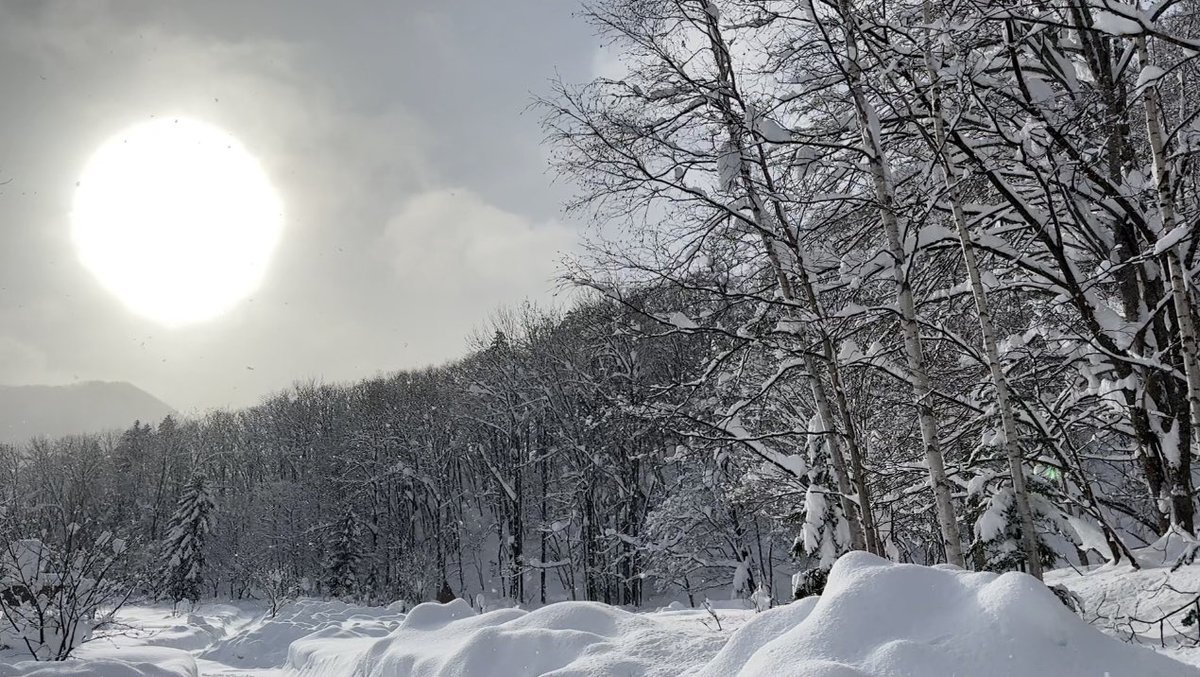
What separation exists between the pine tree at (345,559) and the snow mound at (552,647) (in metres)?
32.0

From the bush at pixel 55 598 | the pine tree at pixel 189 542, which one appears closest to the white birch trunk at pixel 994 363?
the bush at pixel 55 598

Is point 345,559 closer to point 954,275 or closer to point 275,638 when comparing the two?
point 275,638

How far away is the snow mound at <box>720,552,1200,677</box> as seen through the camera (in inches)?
110

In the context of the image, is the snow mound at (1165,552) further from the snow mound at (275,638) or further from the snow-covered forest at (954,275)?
the snow mound at (275,638)

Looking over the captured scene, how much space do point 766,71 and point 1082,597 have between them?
17.9 ft

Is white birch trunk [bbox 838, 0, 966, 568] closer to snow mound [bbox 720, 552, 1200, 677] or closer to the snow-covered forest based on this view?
the snow-covered forest

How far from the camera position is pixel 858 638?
3113 millimetres

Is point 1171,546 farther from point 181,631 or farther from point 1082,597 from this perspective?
point 181,631

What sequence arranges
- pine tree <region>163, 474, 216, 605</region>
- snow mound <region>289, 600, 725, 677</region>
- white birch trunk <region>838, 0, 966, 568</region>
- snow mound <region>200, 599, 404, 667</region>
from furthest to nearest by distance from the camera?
pine tree <region>163, 474, 216, 605</region> → snow mound <region>200, 599, 404, 667</region> → white birch trunk <region>838, 0, 966, 568</region> → snow mound <region>289, 600, 725, 677</region>

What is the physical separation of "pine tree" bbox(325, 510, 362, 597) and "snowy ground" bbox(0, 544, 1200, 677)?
1162 inches

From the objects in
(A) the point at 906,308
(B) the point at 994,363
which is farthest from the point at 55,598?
(B) the point at 994,363

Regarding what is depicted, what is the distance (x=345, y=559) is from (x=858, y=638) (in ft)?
122

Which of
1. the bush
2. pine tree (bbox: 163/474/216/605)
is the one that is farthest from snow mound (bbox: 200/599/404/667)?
pine tree (bbox: 163/474/216/605)

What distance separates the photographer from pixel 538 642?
5020 mm
